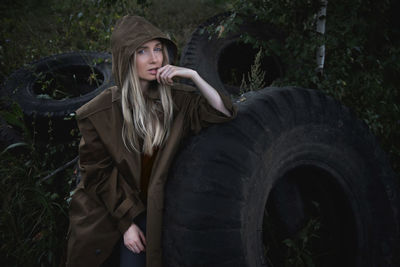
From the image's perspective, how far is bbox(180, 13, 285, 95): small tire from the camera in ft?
12.0

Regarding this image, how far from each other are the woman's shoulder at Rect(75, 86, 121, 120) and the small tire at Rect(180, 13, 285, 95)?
80.4 inches

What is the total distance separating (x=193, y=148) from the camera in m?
1.49

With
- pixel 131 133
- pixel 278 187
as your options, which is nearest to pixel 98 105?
pixel 131 133

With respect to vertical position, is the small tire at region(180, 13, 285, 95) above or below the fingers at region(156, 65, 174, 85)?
below

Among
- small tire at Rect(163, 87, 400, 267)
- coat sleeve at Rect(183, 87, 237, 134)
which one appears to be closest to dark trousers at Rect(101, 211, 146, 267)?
small tire at Rect(163, 87, 400, 267)

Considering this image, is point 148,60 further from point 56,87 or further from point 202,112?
point 56,87

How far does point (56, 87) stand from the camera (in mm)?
3795

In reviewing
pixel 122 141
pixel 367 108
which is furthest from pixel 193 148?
pixel 367 108

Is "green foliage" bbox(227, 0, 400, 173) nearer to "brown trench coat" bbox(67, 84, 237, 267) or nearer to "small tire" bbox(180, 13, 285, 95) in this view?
"small tire" bbox(180, 13, 285, 95)

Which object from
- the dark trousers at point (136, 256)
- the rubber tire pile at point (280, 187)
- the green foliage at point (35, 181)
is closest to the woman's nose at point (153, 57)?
the rubber tire pile at point (280, 187)

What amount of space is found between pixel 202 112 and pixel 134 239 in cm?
80

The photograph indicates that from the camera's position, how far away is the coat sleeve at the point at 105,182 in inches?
61.9

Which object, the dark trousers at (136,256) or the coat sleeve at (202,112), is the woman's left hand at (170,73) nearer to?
the coat sleeve at (202,112)

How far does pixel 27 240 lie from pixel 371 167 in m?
2.52
